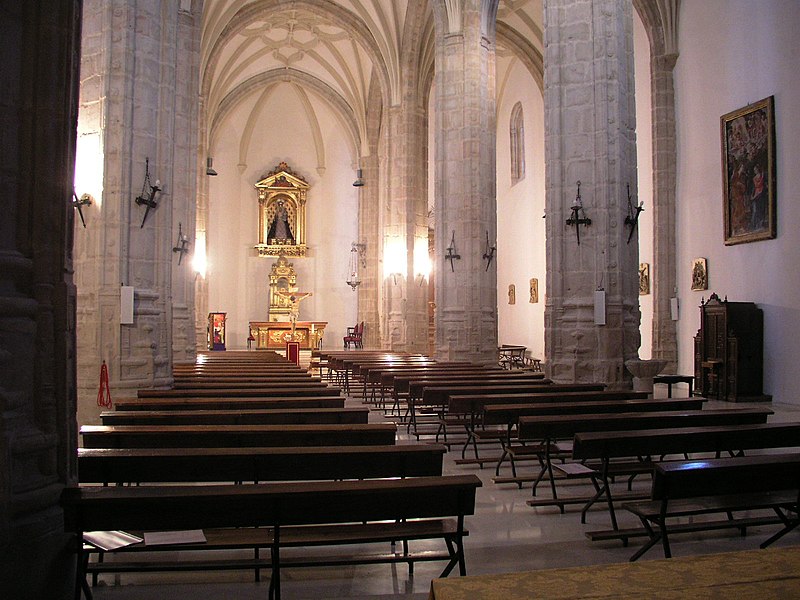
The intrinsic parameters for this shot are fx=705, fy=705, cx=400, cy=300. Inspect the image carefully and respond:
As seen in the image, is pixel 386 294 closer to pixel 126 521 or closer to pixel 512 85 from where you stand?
pixel 512 85

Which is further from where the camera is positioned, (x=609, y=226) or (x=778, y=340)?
(x=778, y=340)

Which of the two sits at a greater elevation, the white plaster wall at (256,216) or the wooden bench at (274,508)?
the white plaster wall at (256,216)

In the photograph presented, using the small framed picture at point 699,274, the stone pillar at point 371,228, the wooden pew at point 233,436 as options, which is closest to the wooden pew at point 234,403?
the wooden pew at point 233,436

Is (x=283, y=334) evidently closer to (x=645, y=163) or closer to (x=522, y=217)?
(x=522, y=217)

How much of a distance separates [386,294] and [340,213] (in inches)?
437

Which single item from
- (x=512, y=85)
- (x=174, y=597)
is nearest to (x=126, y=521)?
(x=174, y=597)

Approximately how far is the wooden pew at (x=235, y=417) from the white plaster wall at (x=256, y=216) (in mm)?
26091

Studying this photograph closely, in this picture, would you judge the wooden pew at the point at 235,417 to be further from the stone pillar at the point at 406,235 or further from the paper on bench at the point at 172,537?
the stone pillar at the point at 406,235

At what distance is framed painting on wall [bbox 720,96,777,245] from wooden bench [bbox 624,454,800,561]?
1112cm

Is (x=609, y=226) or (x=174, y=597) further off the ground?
(x=609, y=226)

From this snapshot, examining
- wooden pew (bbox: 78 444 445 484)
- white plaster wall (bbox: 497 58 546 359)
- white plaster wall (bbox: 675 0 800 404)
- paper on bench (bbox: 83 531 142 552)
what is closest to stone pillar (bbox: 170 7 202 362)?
wooden pew (bbox: 78 444 445 484)

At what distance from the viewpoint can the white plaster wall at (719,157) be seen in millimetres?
13469

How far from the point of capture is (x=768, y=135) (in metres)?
14.0

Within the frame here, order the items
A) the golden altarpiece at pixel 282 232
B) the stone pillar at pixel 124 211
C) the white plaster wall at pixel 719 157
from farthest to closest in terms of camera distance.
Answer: the golden altarpiece at pixel 282 232 → the white plaster wall at pixel 719 157 → the stone pillar at pixel 124 211
